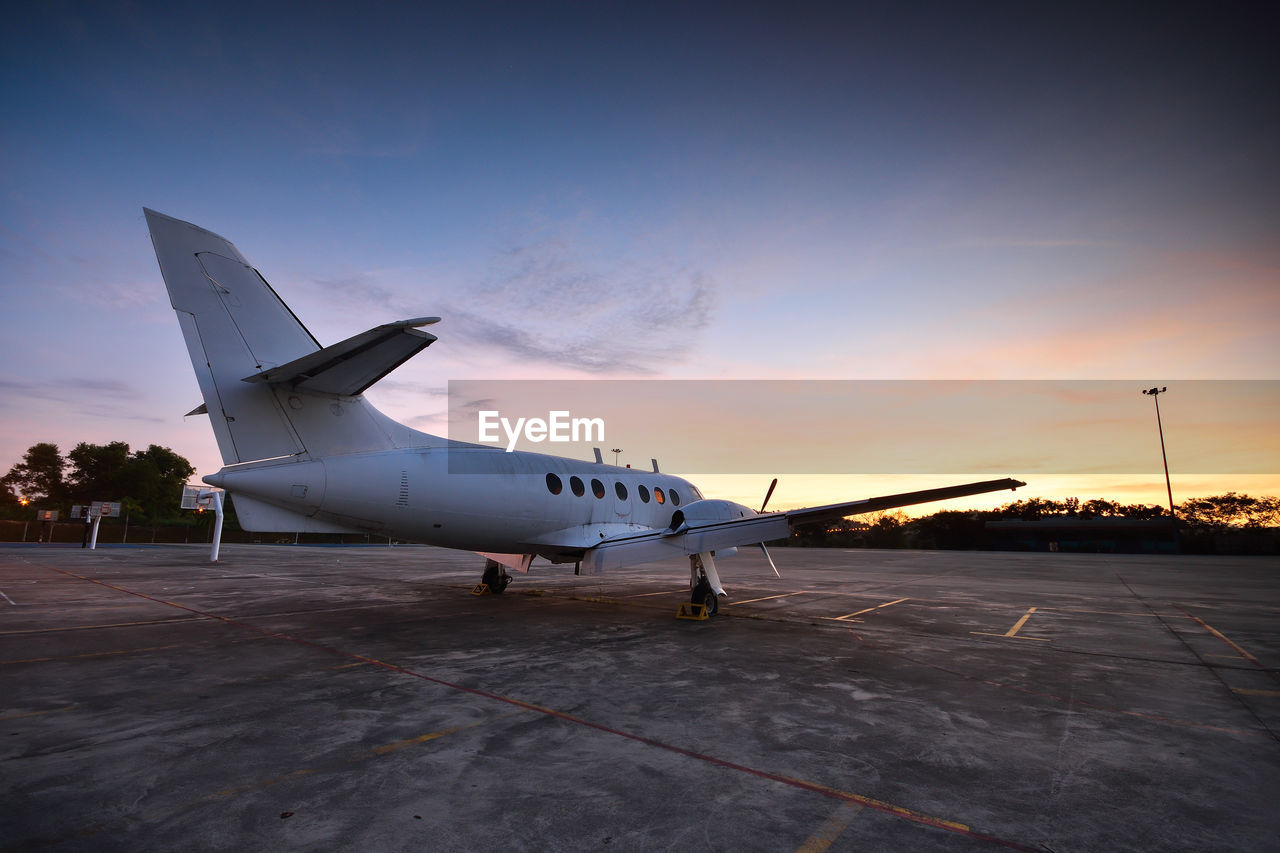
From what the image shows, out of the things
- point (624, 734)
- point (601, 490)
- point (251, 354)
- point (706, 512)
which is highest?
point (251, 354)

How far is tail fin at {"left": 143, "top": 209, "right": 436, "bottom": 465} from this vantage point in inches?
301

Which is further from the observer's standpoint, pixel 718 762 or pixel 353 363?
pixel 353 363

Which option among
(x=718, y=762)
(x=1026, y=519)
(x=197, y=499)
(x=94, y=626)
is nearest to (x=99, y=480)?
(x=197, y=499)

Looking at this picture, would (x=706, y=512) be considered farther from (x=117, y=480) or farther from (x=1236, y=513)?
(x=1236, y=513)

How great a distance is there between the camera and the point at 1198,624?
12.8 meters

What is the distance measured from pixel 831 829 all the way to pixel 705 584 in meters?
8.98

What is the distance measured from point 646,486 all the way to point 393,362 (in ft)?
28.6

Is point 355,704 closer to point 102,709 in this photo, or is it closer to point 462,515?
point 102,709

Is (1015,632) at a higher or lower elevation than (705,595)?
lower

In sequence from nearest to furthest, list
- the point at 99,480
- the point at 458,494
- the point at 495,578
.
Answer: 1. the point at 458,494
2. the point at 495,578
3. the point at 99,480

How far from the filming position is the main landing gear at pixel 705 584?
40.7 ft

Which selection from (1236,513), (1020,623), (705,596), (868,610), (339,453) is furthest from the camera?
(1236,513)

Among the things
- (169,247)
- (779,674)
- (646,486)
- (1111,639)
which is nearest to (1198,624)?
(1111,639)

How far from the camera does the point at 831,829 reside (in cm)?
358
